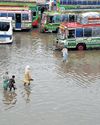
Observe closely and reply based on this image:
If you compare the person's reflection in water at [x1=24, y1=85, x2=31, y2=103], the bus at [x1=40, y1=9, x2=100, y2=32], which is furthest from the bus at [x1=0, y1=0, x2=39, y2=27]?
the person's reflection in water at [x1=24, y1=85, x2=31, y2=103]

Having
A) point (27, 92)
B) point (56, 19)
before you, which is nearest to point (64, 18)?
point (56, 19)

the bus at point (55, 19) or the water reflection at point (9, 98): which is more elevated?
the bus at point (55, 19)

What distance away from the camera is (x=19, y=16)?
44406mm

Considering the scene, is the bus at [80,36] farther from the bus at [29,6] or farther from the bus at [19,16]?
the bus at [29,6]

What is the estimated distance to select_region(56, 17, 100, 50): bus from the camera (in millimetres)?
33625

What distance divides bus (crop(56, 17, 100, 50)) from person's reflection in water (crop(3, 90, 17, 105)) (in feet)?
42.0

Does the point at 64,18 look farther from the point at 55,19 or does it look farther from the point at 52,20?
the point at 52,20

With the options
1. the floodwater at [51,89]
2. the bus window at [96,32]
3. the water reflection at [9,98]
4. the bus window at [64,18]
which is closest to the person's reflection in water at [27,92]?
the floodwater at [51,89]

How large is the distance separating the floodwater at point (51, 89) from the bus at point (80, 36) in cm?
82

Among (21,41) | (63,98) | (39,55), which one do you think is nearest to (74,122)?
(63,98)

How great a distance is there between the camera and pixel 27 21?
147 feet

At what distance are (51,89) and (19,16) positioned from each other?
23.3 m

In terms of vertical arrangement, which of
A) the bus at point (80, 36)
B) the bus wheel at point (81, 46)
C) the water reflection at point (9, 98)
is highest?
the bus at point (80, 36)

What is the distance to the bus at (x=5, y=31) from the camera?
3572cm
